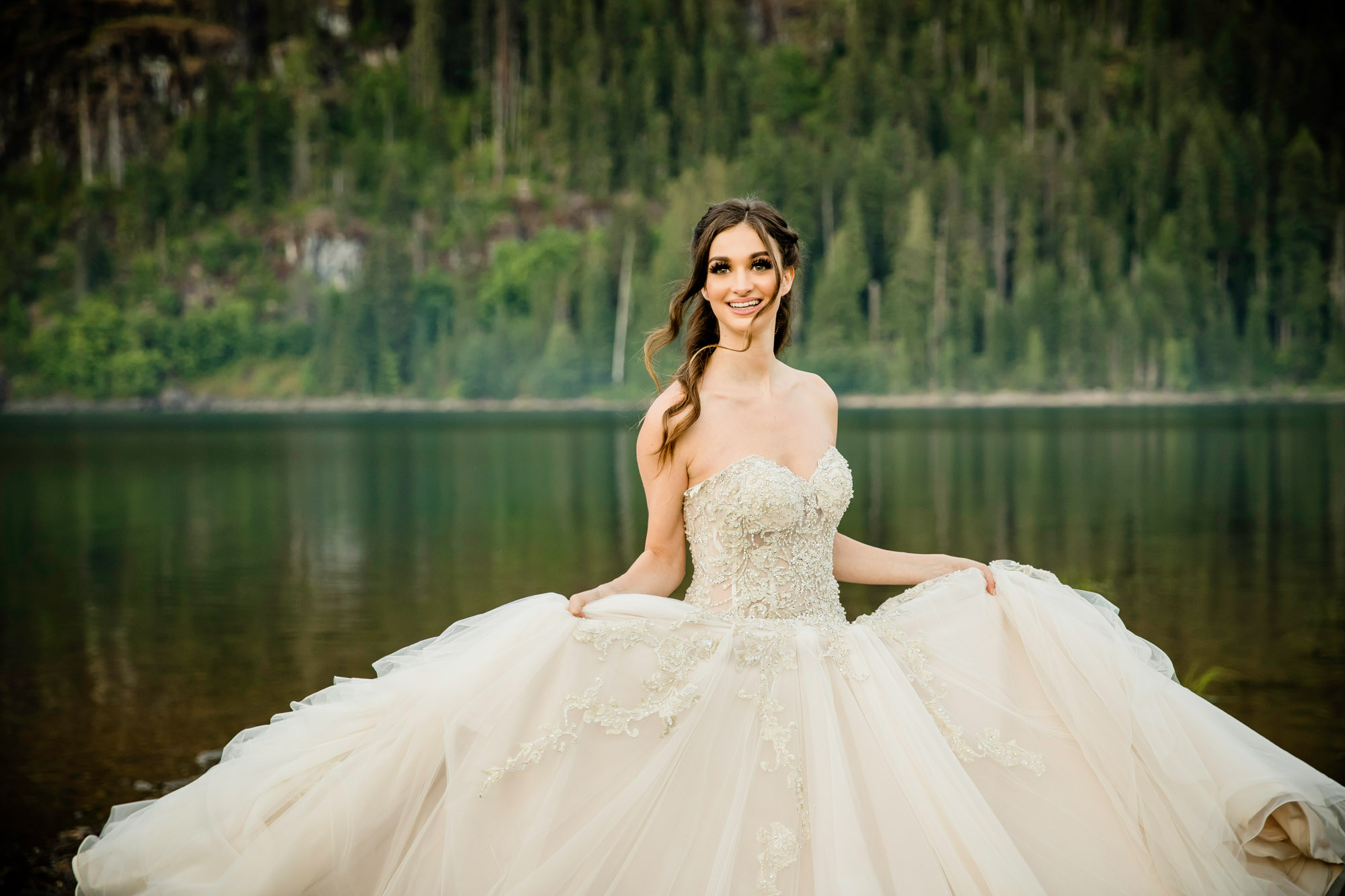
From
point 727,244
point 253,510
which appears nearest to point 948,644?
point 727,244

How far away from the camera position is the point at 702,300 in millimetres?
3291

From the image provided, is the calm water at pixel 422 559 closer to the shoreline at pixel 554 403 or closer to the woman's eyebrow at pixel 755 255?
the woman's eyebrow at pixel 755 255

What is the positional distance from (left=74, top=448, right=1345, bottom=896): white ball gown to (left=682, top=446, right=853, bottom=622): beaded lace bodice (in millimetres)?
160

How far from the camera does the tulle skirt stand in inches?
98.8

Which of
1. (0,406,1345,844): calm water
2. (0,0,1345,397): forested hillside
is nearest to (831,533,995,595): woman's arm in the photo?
(0,406,1345,844): calm water

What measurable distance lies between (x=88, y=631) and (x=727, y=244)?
915 centimetres

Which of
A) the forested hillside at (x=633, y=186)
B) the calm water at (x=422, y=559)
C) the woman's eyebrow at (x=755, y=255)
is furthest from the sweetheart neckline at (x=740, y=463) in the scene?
the forested hillside at (x=633, y=186)

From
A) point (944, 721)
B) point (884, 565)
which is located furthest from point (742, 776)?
point (884, 565)

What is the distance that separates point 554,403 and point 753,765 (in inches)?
2802

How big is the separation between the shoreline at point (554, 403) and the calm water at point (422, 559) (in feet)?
114

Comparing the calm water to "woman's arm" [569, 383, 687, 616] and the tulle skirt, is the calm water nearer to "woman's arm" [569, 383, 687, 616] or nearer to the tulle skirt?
the tulle skirt

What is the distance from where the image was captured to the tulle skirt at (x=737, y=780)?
8.23ft

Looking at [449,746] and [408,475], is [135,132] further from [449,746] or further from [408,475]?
[449,746]

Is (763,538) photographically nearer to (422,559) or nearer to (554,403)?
(422,559)
